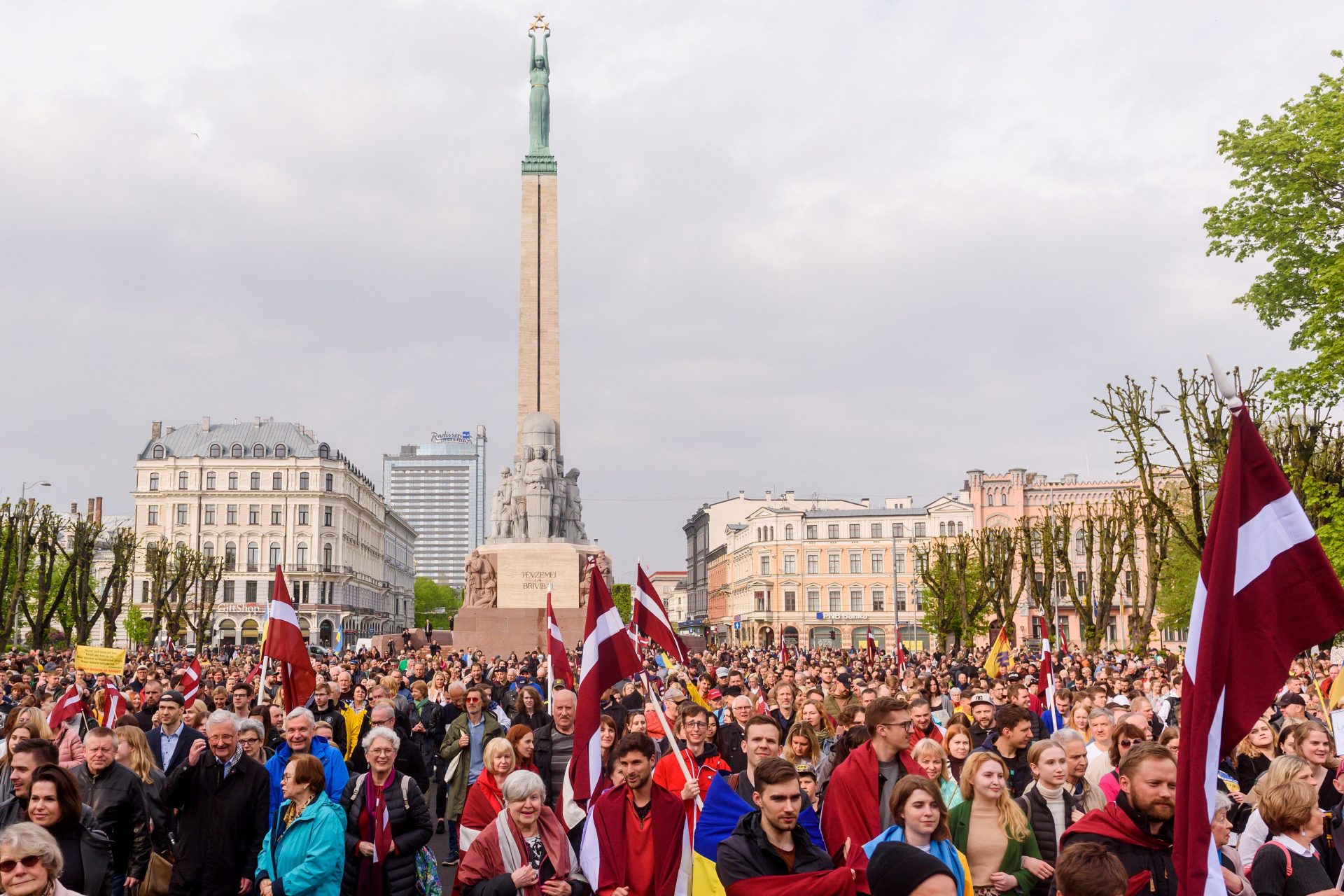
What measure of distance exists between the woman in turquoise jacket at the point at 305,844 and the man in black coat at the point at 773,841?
2.64 meters

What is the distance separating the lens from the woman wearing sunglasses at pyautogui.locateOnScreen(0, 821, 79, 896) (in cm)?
469

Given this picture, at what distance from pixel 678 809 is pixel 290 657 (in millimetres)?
6055

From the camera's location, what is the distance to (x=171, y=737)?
34.1 feet

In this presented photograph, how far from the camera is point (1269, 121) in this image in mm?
26938

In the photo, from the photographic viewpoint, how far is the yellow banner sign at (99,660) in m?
19.0

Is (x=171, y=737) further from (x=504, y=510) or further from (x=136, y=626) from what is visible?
(x=136, y=626)

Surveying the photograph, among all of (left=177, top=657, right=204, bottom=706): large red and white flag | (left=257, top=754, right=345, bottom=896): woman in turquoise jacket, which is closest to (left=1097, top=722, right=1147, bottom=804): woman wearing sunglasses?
(left=257, top=754, right=345, bottom=896): woman in turquoise jacket

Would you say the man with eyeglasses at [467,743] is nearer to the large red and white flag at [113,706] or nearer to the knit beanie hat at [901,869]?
the large red and white flag at [113,706]

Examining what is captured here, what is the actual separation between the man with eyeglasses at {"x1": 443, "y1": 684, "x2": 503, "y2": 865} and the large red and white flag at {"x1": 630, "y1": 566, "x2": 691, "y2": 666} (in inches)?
65.4

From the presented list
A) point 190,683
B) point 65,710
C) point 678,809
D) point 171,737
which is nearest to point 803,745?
point 678,809

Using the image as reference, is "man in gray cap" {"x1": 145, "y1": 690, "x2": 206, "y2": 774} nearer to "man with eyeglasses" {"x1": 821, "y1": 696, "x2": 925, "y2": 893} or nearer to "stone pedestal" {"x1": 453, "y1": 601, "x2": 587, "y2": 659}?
"man with eyeglasses" {"x1": 821, "y1": 696, "x2": 925, "y2": 893}

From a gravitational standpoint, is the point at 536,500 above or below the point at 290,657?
above

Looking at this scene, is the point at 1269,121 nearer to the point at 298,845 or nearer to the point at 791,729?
the point at 791,729

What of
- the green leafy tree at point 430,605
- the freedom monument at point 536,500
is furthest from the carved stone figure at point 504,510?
the green leafy tree at point 430,605
